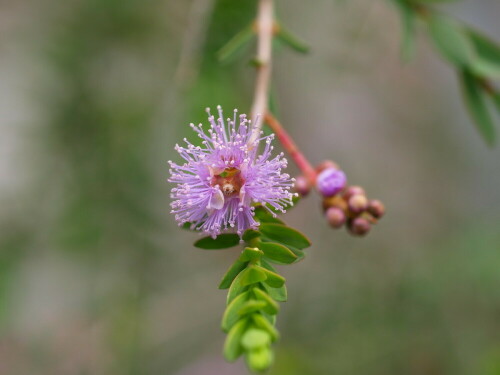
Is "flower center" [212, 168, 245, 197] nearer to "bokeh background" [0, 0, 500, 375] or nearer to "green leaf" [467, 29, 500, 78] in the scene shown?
"bokeh background" [0, 0, 500, 375]

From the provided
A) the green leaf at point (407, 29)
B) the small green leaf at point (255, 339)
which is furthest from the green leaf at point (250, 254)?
the green leaf at point (407, 29)

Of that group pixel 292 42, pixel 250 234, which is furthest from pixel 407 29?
pixel 250 234

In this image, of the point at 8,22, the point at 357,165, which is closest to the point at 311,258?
the point at 357,165

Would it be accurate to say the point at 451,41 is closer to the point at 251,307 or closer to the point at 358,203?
the point at 358,203

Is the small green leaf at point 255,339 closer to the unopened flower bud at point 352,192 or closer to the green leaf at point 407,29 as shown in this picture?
the unopened flower bud at point 352,192

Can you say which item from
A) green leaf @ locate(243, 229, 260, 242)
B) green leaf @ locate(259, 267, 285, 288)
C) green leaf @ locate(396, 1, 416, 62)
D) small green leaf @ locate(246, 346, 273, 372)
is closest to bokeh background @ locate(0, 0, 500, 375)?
green leaf @ locate(396, 1, 416, 62)

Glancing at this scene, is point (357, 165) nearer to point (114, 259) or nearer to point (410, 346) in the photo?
point (410, 346)
